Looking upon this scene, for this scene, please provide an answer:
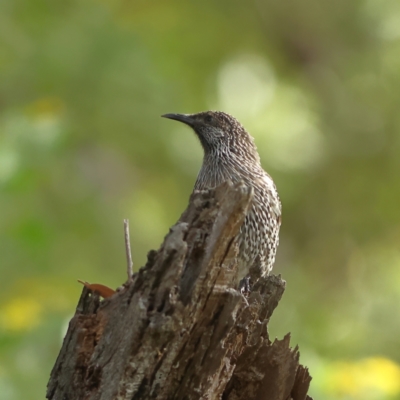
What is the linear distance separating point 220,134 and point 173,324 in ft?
9.72

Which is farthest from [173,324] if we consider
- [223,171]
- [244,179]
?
[223,171]

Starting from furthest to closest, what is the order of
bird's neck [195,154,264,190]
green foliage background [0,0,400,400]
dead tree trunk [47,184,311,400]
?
green foliage background [0,0,400,400] → bird's neck [195,154,264,190] → dead tree trunk [47,184,311,400]

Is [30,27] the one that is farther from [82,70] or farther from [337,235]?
[337,235]

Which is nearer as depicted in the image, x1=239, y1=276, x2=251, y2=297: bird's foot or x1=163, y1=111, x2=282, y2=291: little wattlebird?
x1=239, y1=276, x2=251, y2=297: bird's foot

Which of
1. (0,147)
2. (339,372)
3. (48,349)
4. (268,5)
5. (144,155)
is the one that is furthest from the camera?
(268,5)

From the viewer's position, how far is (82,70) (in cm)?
829

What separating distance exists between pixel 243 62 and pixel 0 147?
3950mm

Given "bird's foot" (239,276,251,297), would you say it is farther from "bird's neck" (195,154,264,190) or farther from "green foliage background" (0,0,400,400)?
"green foliage background" (0,0,400,400)

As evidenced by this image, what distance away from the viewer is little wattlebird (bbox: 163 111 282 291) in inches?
180

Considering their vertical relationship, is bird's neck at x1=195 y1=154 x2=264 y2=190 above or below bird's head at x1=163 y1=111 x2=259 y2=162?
below

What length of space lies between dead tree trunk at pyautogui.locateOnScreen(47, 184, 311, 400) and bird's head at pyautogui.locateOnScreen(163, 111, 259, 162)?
7.98ft

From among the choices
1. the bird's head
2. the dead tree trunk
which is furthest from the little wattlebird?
the dead tree trunk

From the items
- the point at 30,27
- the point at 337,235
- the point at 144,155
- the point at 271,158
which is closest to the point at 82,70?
the point at 30,27

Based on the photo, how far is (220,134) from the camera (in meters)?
5.48
